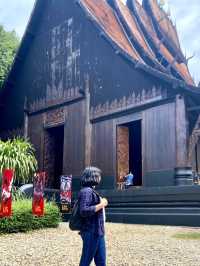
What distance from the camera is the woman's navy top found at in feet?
12.6

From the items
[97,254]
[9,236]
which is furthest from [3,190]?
[97,254]

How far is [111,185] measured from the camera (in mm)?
13328

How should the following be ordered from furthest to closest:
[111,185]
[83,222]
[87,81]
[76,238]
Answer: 1. [87,81]
2. [111,185]
3. [76,238]
4. [83,222]

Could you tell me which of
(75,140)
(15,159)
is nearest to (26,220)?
(15,159)

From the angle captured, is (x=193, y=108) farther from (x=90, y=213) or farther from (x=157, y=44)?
(x=90, y=213)

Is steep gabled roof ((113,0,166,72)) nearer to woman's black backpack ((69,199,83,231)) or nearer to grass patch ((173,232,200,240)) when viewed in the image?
grass patch ((173,232,200,240))

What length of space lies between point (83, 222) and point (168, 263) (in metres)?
2.23

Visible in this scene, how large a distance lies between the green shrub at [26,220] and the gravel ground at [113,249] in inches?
11.5

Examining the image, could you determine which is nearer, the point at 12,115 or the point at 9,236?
the point at 9,236

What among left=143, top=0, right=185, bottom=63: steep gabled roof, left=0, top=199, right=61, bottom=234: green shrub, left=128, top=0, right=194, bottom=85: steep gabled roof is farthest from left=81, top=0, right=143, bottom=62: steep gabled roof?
left=0, top=199, right=61, bottom=234: green shrub

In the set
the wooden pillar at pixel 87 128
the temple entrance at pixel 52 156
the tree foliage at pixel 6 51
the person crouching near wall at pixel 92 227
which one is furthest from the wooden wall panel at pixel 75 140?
the person crouching near wall at pixel 92 227

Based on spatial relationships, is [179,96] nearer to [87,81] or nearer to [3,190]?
[87,81]

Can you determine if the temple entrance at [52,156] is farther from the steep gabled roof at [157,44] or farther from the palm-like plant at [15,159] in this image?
the steep gabled roof at [157,44]

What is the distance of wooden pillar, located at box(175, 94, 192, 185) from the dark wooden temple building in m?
0.03
